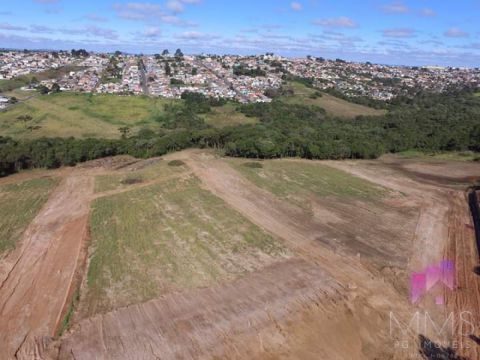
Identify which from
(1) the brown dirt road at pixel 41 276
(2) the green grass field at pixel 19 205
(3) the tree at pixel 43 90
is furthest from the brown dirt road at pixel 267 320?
(3) the tree at pixel 43 90

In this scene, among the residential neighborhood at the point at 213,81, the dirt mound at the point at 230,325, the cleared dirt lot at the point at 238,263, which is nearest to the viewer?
the dirt mound at the point at 230,325

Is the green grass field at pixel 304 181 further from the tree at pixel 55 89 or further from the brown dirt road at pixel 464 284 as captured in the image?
the tree at pixel 55 89

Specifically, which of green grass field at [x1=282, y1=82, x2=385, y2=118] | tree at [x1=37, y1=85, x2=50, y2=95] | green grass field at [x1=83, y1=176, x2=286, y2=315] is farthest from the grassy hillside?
green grass field at [x1=83, y1=176, x2=286, y2=315]

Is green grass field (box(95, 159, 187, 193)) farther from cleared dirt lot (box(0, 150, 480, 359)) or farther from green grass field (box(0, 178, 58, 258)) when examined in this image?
green grass field (box(0, 178, 58, 258))

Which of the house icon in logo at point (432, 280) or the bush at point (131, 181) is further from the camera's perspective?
the bush at point (131, 181)

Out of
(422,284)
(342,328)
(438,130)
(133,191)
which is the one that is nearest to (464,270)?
(422,284)

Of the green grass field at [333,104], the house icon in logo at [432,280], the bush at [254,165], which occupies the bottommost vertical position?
the house icon in logo at [432,280]
